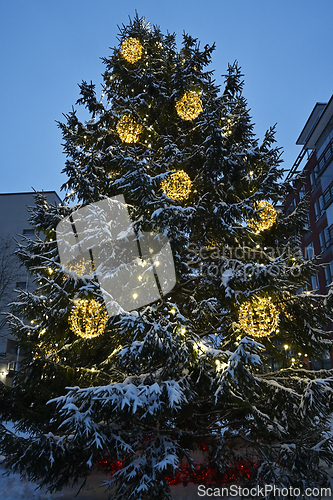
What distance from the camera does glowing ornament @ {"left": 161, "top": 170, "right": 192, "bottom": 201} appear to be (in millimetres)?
6461

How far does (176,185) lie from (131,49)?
383 cm

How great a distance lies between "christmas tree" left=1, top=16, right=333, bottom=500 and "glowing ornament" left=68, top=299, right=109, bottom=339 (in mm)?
24

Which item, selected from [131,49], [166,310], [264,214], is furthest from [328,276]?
[131,49]

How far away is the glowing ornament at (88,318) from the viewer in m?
5.62

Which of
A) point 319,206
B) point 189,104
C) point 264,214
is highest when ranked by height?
point 319,206

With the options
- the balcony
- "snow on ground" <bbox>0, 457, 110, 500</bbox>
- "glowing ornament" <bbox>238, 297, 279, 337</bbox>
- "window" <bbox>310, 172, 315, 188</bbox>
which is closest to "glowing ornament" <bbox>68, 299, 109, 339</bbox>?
"glowing ornament" <bbox>238, 297, 279, 337</bbox>

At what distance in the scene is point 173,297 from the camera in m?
7.26

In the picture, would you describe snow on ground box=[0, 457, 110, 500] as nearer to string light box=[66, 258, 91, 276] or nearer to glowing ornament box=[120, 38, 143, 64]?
string light box=[66, 258, 91, 276]

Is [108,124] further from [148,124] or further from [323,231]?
[323,231]

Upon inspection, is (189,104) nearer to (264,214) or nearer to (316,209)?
(264,214)


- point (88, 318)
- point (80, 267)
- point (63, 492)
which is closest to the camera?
point (88, 318)

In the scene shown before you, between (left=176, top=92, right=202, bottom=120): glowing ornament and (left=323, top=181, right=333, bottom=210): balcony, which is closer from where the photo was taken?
(left=176, top=92, right=202, bottom=120): glowing ornament

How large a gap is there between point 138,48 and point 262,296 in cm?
615

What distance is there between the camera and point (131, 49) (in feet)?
26.7
